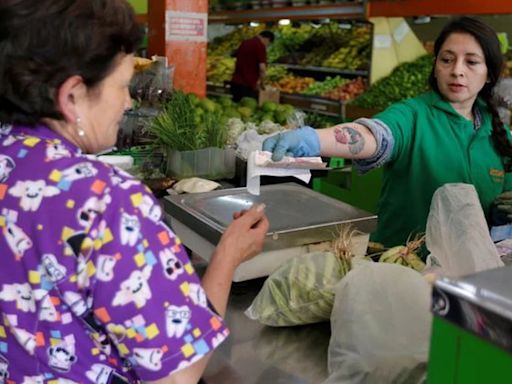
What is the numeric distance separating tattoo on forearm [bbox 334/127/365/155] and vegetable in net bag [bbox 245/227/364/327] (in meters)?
0.62

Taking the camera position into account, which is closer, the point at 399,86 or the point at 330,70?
the point at 399,86

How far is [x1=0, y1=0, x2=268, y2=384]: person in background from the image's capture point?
0.94 metres

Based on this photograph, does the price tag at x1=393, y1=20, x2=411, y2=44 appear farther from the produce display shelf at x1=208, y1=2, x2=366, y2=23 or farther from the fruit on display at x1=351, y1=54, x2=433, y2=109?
the produce display shelf at x1=208, y1=2, x2=366, y2=23

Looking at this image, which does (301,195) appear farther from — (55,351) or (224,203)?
(55,351)

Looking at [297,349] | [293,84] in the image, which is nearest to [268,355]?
[297,349]

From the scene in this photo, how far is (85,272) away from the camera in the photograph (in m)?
0.94

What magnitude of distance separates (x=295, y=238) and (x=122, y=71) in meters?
0.80

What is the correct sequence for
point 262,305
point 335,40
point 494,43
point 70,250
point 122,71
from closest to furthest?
point 70,250
point 122,71
point 262,305
point 494,43
point 335,40

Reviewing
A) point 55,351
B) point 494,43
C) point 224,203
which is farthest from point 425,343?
point 494,43

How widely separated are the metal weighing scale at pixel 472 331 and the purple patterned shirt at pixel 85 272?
38 centimetres

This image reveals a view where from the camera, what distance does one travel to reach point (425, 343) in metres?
1.21

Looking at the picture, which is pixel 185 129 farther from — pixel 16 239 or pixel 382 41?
pixel 382 41

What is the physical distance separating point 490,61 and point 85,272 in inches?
72.8


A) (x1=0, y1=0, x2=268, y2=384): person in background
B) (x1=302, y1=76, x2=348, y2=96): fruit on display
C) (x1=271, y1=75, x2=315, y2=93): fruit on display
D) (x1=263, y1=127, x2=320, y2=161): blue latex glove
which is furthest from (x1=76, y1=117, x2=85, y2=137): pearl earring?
(x1=271, y1=75, x2=315, y2=93): fruit on display
